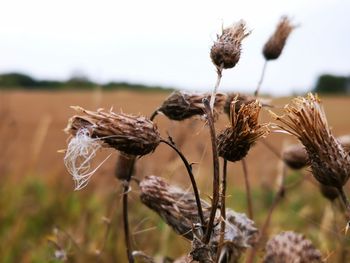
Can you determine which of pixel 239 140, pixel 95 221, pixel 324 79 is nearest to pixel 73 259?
pixel 239 140

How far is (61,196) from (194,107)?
4.66 meters

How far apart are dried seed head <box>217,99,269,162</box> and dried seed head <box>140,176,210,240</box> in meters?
0.26

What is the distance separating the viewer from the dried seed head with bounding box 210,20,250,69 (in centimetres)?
142

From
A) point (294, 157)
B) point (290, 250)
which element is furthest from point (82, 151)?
point (294, 157)

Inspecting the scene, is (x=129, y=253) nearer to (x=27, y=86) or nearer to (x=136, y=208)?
(x=136, y=208)

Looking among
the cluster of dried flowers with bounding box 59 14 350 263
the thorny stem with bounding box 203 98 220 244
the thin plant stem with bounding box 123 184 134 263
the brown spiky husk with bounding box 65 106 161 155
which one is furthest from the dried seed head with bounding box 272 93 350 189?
the thin plant stem with bounding box 123 184 134 263

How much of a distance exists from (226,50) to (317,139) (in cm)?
26

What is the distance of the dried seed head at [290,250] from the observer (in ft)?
4.82

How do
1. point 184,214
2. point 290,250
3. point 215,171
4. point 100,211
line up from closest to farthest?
point 215,171, point 290,250, point 184,214, point 100,211

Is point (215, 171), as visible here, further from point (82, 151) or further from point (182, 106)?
point (182, 106)

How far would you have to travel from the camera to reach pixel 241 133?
4.32 ft

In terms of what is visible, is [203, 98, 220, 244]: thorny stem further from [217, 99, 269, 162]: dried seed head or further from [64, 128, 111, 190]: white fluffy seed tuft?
[64, 128, 111, 190]: white fluffy seed tuft

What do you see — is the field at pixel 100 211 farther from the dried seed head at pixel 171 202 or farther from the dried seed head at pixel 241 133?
the dried seed head at pixel 241 133

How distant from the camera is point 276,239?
60.1 inches
